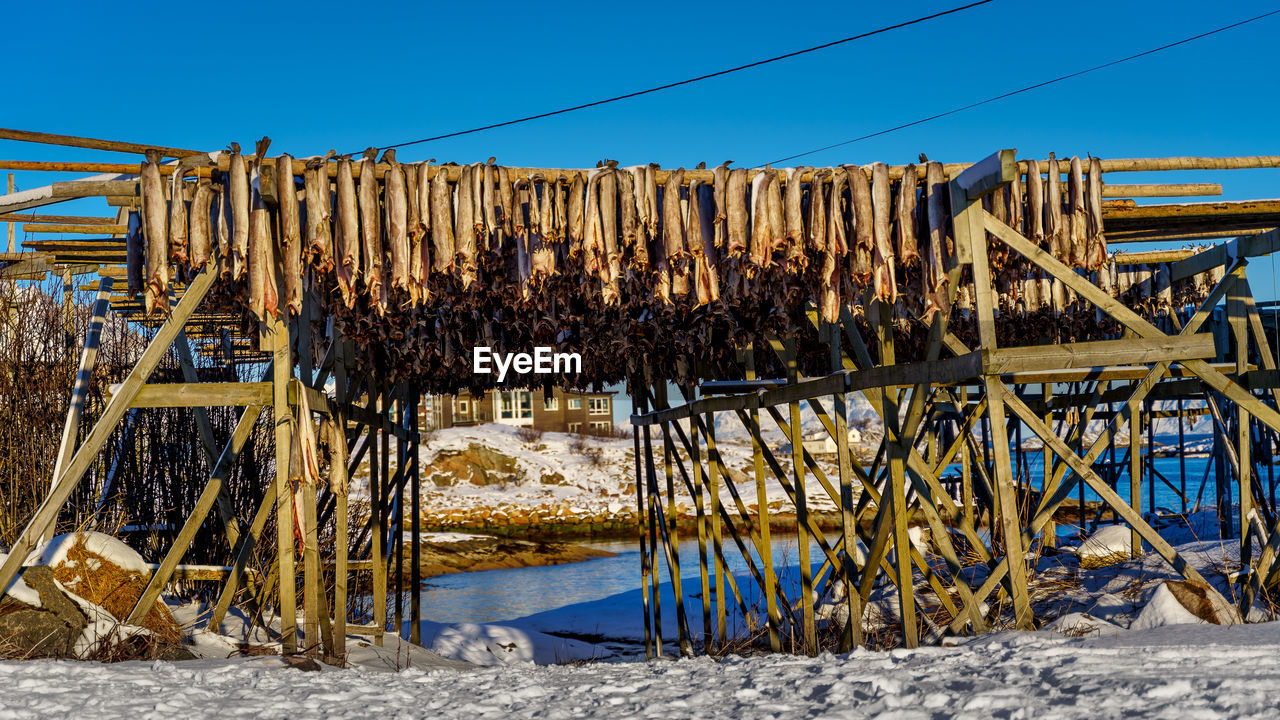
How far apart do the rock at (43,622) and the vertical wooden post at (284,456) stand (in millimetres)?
1715

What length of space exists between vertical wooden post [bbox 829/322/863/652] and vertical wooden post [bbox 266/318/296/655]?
3.86 meters

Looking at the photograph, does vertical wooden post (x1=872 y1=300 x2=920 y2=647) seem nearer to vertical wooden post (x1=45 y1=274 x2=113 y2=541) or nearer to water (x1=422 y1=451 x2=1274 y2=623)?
vertical wooden post (x1=45 y1=274 x2=113 y2=541)

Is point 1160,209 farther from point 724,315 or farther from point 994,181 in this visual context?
point 724,315

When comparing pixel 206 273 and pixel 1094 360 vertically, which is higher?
pixel 206 273

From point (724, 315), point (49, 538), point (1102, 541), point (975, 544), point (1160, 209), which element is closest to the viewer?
point (975, 544)

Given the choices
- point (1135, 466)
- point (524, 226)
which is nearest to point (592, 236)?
point (524, 226)

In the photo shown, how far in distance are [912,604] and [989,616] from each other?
590mm

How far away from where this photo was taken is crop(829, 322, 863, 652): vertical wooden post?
7.34 metres

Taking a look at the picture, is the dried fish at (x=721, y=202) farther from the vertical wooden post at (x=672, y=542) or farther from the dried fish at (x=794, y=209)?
the vertical wooden post at (x=672, y=542)

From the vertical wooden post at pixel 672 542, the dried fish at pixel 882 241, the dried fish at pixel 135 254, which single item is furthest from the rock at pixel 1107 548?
the dried fish at pixel 135 254

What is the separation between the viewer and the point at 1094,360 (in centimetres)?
604

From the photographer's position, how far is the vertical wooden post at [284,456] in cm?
670

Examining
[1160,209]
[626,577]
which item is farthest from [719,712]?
[626,577]

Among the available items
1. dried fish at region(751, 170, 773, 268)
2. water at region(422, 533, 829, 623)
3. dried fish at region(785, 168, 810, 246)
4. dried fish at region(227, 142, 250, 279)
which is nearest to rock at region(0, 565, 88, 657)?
dried fish at region(227, 142, 250, 279)
